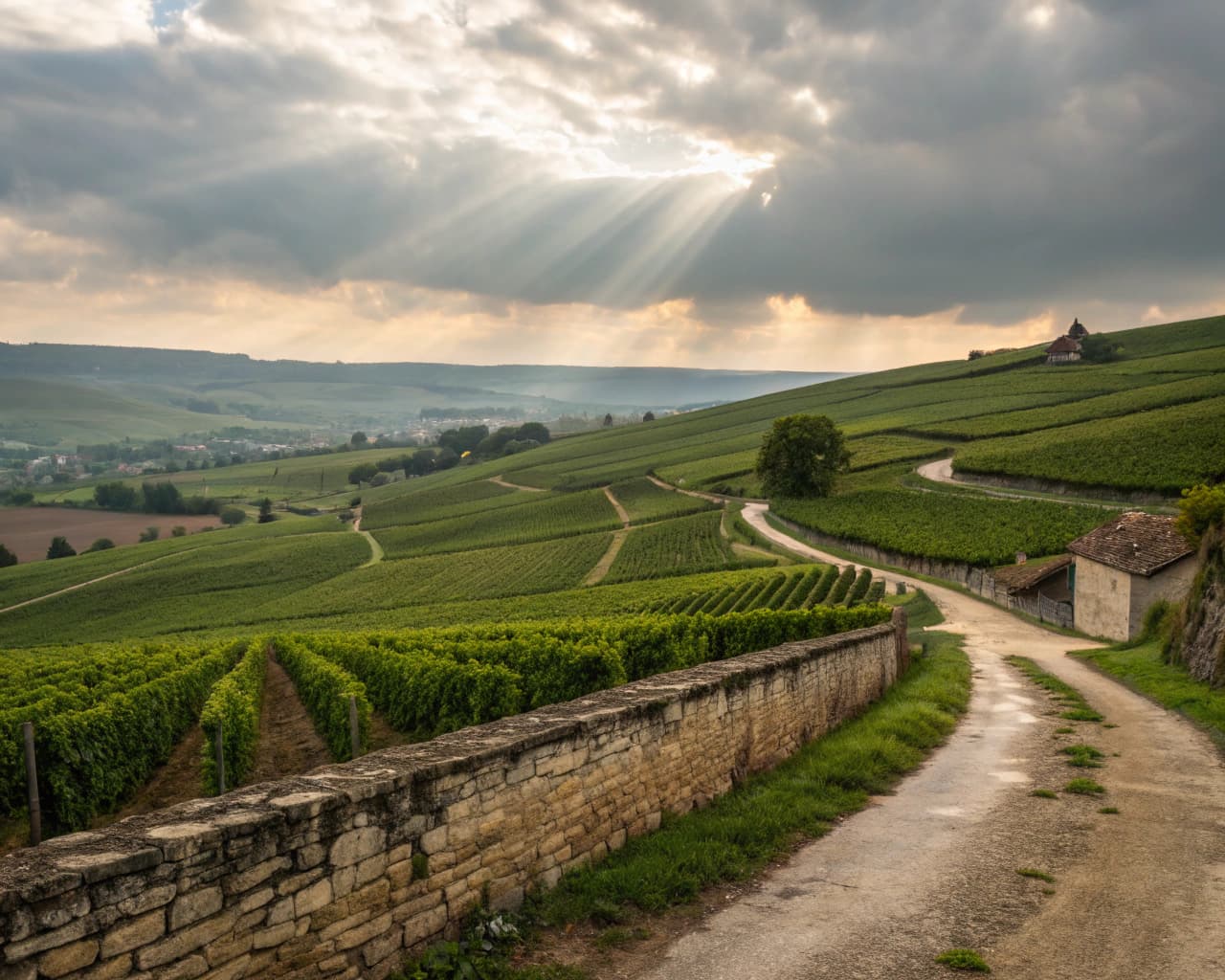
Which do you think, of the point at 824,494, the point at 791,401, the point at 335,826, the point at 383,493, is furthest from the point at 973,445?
the point at 383,493

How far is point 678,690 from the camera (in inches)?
363

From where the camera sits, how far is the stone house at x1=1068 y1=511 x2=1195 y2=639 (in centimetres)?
3039

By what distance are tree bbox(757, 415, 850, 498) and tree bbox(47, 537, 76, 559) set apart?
93.8m

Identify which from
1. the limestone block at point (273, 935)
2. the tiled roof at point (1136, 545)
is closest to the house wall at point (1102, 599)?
the tiled roof at point (1136, 545)

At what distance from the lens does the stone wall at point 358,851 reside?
4.50 meters

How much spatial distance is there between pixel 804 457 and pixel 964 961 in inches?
2805

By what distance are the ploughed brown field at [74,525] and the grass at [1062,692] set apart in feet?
408

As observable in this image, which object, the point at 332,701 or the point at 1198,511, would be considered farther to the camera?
the point at 1198,511

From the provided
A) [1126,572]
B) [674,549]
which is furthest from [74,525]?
[1126,572]

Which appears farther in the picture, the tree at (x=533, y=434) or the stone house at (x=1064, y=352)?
the tree at (x=533, y=434)

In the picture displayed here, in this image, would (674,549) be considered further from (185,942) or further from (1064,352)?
(1064,352)

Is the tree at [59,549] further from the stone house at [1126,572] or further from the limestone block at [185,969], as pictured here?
the limestone block at [185,969]

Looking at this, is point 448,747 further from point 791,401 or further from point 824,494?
point 791,401

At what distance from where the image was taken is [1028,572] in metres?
40.0
